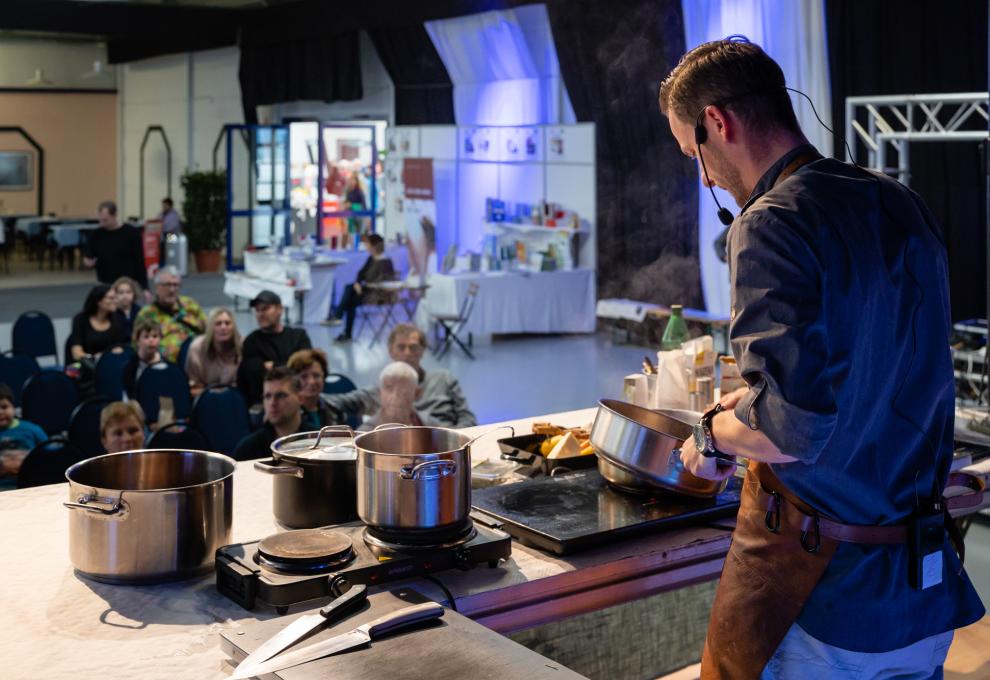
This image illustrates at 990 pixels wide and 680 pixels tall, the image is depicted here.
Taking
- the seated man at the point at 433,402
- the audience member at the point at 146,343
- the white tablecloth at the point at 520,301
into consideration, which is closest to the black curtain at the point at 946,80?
the seated man at the point at 433,402

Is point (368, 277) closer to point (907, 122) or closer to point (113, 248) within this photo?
point (113, 248)

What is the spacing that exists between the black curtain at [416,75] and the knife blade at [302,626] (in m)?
11.8

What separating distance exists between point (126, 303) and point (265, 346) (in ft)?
4.24

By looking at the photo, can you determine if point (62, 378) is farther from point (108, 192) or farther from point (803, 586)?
point (108, 192)

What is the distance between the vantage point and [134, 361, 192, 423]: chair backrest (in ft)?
17.9

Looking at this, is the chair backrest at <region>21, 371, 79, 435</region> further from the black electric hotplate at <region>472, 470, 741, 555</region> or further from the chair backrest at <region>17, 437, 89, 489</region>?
the black electric hotplate at <region>472, 470, 741, 555</region>


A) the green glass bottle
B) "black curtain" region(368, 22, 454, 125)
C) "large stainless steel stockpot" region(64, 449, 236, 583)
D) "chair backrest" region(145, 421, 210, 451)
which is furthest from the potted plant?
"large stainless steel stockpot" region(64, 449, 236, 583)

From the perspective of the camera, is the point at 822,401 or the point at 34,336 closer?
the point at 822,401

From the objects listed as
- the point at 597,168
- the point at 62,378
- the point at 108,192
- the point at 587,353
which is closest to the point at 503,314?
the point at 587,353

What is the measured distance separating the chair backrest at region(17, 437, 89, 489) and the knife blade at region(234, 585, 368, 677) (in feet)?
8.27

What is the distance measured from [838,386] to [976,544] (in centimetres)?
392

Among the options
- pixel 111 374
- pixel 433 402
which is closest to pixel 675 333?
pixel 433 402

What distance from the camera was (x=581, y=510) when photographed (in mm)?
2049

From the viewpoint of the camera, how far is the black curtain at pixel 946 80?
7016 millimetres
